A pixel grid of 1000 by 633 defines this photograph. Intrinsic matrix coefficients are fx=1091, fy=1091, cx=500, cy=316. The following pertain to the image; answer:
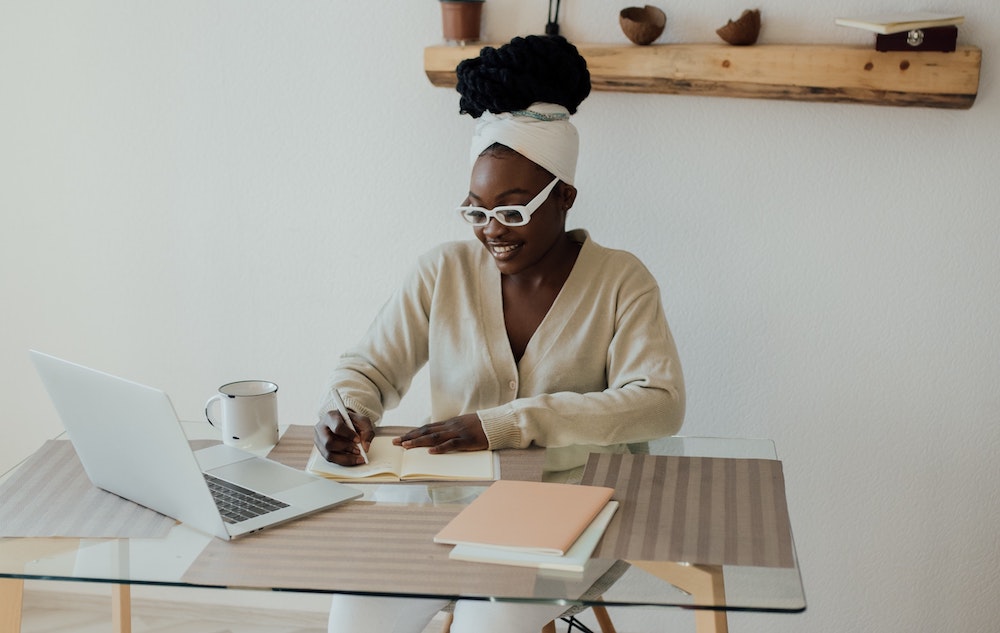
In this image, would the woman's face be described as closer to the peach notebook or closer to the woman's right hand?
the woman's right hand

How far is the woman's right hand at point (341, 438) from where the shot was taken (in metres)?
1.59

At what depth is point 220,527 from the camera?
1.33 metres

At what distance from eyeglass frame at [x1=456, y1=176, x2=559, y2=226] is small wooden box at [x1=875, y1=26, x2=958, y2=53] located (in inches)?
26.7

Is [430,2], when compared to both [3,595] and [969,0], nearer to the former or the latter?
[969,0]

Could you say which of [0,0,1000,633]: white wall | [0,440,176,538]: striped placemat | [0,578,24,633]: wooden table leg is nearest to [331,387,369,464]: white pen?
[0,440,176,538]: striped placemat

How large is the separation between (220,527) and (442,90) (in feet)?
4.03

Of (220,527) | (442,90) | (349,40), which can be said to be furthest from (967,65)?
(220,527)

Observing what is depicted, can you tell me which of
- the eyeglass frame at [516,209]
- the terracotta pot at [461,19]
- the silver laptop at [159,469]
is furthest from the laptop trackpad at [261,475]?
the terracotta pot at [461,19]

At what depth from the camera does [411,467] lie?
5.14ft

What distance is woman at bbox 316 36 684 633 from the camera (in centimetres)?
167

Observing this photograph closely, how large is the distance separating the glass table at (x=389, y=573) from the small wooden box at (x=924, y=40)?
111 centimetres

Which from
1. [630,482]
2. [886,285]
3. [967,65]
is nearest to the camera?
[630,482]

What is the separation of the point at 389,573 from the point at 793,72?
1.29 metres

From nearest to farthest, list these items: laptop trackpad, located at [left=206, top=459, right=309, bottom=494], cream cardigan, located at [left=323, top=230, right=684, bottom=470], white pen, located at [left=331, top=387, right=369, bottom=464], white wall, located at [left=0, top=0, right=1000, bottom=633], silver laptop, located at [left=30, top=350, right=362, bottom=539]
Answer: silver laptop, located at [left=30, top=350, right=362, bottom=539] → laptop trackpad, located at [left=206, top=459, right=309, bottom=494] → white pen, located at [left=331, top=387, right=369, bottom=464] → cream cardigan, located at [left=323, top=230, right=684, bottom=470] → white wall, located at [left=0, top=0, right=1000, bottom=633]
